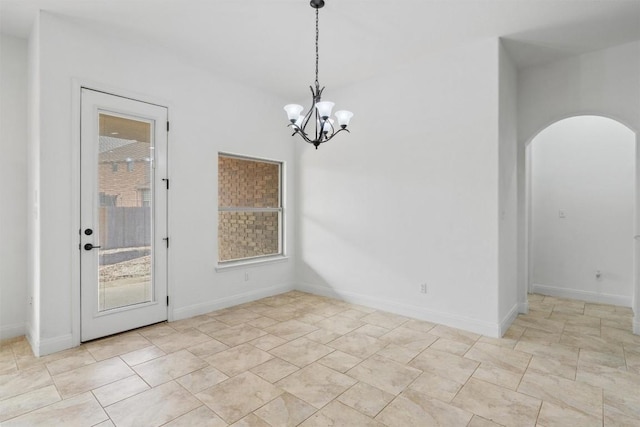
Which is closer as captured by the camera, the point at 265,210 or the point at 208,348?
the point at 208,348

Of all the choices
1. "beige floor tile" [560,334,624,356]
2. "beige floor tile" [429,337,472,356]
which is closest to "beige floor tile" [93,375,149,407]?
"beige floor tile" [429,337,472,356]

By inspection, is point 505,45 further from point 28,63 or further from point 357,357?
point 28,63

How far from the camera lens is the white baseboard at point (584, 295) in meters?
4.32

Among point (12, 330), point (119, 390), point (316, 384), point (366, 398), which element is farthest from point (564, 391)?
point (12, 330)

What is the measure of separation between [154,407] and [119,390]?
401mm

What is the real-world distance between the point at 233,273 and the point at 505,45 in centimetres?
414

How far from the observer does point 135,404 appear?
2176mm

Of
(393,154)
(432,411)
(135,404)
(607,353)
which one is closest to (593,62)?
(393,154)

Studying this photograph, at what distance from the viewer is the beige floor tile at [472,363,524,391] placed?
244cm

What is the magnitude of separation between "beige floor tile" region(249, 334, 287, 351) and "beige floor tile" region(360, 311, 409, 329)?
3.57 feet

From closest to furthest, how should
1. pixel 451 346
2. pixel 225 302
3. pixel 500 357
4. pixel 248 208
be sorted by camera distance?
1. pixel 500 357
2. pixel 451 346
3. pixel 225 302
4. pixel 248 208

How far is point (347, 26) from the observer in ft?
10.3

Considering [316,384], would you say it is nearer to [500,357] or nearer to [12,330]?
[500,357]

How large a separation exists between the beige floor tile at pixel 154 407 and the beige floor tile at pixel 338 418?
0.78 m
